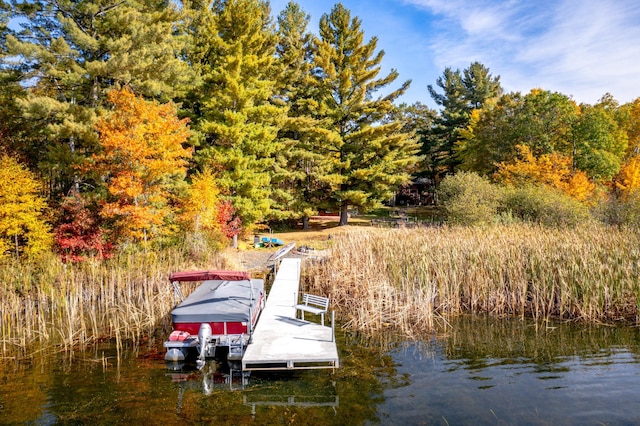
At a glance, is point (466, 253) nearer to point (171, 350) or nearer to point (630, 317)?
point (630, 317)

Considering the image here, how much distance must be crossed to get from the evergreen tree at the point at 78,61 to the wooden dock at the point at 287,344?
12379 mm

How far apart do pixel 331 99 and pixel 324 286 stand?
2284cm

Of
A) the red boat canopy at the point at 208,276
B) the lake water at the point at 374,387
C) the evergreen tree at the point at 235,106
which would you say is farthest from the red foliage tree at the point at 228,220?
the lake water at the point at 374,387

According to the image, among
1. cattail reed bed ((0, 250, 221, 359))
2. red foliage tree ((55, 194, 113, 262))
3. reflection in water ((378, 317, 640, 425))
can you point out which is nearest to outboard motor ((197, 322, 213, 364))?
cattail reed bed ((0, 250, 221, 359))

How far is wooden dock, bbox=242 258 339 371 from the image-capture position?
8469mm

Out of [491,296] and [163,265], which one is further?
[163,265]

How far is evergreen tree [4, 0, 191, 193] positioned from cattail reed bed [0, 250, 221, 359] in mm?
5754

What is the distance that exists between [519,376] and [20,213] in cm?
1795

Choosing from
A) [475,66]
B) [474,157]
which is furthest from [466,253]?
[475,66]

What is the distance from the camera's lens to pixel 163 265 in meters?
15.9

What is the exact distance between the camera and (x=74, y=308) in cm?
1095

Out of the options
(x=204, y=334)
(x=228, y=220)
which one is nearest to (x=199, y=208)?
(x=228, y=220)

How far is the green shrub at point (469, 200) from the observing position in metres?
23.1

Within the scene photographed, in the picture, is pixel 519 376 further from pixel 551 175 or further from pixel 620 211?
pixel 551 175
